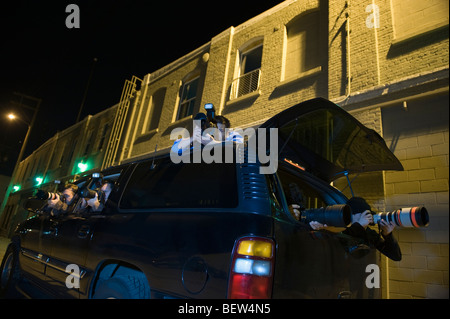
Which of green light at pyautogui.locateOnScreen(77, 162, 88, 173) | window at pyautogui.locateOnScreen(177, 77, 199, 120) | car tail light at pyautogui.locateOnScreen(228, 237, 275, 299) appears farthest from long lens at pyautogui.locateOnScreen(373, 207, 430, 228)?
green light at pyautogui.locateOnScreen(77, 162, 88, 173)

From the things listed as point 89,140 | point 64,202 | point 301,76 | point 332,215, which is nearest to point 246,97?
point 301,76

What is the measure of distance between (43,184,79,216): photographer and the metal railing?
20.1 feet

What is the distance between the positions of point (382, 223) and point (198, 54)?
9827 mm

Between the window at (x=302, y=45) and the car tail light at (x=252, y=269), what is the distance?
645 cm

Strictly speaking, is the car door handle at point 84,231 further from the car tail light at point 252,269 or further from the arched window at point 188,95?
the arched window at point 188,95

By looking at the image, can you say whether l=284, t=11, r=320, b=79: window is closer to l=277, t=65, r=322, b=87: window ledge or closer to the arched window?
l=277, t=65, r=322, b=87: window ledge

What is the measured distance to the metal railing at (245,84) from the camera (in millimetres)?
8148

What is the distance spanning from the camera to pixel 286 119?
282 cm

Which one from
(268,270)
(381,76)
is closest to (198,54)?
(381,76)

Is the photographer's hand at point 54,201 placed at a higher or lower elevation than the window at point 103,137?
lower

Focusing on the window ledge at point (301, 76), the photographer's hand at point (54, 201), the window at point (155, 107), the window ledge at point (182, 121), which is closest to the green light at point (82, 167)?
the window at point (155, 107)

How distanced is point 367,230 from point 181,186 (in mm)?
1870

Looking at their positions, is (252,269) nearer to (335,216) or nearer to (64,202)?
(335,216)

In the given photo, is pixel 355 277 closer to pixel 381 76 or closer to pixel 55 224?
pixel 55 224
